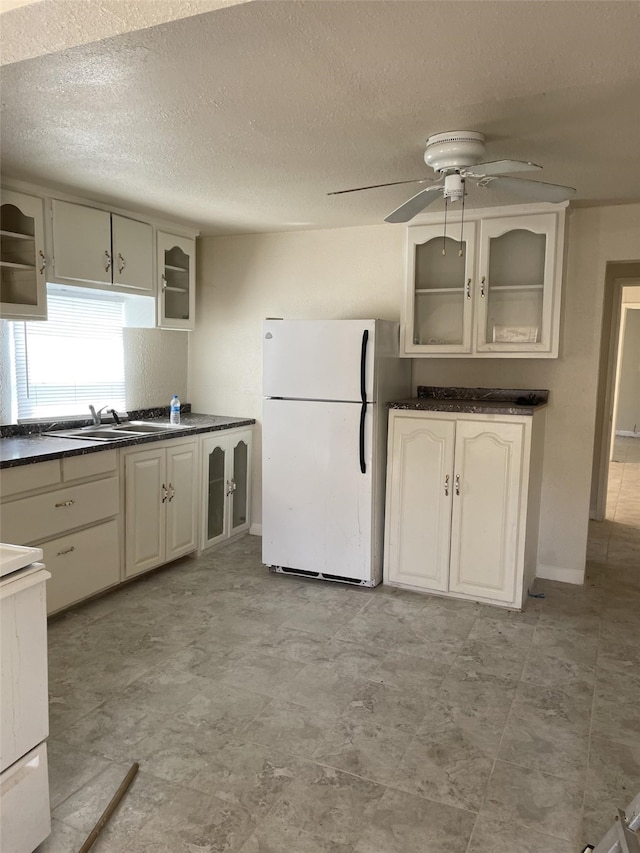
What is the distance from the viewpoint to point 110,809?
1.84 meters

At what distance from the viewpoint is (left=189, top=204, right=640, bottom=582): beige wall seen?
3576mm

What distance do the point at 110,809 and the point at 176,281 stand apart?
10.8 ft

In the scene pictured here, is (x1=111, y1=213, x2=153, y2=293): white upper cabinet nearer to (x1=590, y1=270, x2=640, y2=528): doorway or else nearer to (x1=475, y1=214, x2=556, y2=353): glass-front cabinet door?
(x1=475, y1=214, x2=556, y2=353): glass-front cabinet door

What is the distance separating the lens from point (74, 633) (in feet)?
9.80

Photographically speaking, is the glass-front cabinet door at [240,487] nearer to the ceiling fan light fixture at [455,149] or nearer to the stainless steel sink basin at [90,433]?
the stainless steel sink basin at [90,433]

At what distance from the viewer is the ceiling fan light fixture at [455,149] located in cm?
231

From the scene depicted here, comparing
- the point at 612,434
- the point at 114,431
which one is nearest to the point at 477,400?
the point at 114,431

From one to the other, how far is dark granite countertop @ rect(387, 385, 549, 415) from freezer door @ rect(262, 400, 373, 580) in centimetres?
36

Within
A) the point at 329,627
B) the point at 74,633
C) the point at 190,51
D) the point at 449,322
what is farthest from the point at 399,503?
the point at 190,51

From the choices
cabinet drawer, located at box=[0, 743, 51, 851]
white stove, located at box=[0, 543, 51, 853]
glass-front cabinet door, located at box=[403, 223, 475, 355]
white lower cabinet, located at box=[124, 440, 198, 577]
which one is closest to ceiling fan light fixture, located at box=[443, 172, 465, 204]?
glass-front cabinet door, located at box=[403, 223, 475, 355]

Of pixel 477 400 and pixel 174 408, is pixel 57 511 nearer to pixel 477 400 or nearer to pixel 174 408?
pixel 174 408

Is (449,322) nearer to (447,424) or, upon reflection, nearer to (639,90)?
(447,424)

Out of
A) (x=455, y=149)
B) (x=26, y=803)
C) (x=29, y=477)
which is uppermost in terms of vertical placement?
(x=455, y=149)

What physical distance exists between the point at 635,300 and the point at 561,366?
5.59 metres
